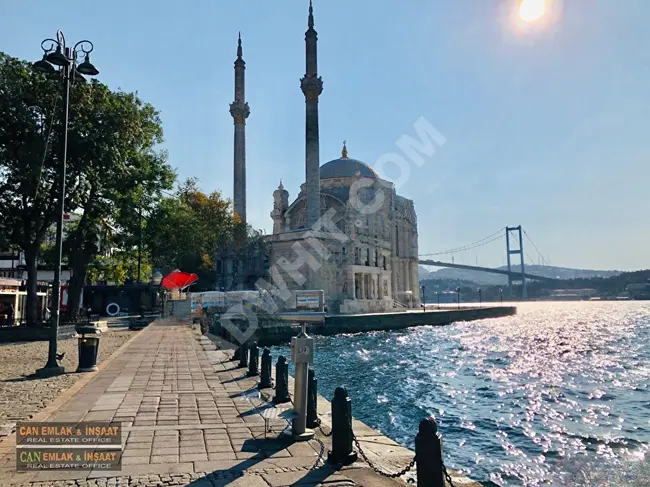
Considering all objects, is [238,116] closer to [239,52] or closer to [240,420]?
[239,52]

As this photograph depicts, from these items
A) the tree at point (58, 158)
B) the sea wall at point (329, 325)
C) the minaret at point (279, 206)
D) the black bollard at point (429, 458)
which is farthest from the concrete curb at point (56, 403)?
the minaret at point (279, 206)

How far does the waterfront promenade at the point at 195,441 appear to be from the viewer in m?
5.37

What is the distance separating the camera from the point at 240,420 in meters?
7.90

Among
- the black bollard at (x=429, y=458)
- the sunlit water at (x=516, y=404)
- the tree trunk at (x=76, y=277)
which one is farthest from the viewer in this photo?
the tree trunk at (x=76, y=277)

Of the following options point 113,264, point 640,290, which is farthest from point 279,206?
point 640,290

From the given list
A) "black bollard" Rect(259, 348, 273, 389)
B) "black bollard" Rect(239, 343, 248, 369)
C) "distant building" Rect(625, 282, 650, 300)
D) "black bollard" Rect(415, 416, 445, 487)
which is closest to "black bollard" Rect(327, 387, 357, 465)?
"black bollard" Rect(415, 416, 445, 487)

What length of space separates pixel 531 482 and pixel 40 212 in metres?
23.1

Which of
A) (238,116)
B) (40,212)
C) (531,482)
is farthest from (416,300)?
(531,482)

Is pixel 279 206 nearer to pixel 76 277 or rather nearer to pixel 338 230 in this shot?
pixel 338 230

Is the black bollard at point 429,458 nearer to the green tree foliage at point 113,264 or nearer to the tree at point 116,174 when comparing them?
the tree at point 116,174

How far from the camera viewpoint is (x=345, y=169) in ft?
232

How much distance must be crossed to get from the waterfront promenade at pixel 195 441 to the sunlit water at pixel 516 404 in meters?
4.07

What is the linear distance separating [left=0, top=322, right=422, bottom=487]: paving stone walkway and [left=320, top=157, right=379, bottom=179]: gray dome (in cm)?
5923

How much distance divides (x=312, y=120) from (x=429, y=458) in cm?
5033
